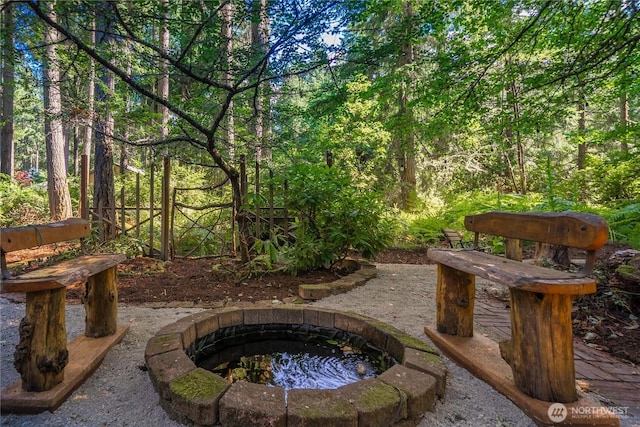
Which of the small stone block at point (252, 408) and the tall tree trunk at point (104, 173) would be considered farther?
the tall tree trunk at point (104, 173)

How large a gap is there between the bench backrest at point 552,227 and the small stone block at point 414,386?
1045 mm

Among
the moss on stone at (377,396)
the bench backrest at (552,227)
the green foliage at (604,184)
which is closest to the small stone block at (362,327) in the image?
the moss on stone at (377,396)

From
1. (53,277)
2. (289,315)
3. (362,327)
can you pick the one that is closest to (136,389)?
(53,277)

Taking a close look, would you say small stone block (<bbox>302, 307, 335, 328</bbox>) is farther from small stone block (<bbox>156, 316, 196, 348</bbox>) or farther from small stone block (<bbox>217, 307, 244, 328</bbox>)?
small stone block (<bbox>156, 316, 196, 348</bbox>)

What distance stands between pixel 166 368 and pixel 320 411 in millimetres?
921

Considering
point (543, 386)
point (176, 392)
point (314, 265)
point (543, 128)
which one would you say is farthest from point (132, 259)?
point (543, 128)

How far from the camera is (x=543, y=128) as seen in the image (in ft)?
16.3

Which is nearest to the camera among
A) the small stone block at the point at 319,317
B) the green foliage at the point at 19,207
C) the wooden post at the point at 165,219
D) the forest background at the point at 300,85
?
the small stone block at the point at 319,317

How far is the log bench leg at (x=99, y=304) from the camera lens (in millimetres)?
Answer: 2463

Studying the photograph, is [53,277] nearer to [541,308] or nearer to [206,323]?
[206,323]

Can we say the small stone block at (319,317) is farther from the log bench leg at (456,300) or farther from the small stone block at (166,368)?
the small stone block at (166,368)

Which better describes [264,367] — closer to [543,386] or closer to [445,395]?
[445,395]

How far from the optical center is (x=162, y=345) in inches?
80.9

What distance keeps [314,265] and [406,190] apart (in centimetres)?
715
